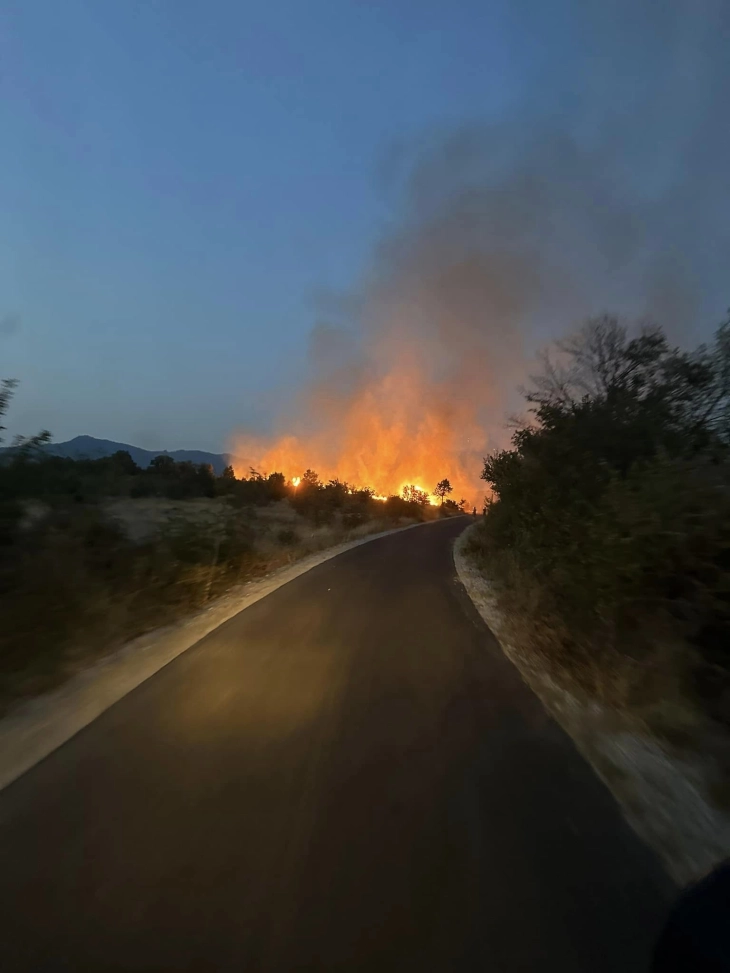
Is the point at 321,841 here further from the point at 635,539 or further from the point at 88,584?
the point at 88,584

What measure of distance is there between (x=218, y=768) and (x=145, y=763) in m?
0.61

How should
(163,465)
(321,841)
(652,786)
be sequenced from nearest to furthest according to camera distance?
(321,841)
(652,786)
(163,465)

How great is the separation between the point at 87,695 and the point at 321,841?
4.46 metres

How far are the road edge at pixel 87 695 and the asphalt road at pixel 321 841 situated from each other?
259mm

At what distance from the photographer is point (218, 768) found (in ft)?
18.9

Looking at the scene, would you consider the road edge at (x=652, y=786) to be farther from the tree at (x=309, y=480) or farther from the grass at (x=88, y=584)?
the tree at (x=309, y=480)

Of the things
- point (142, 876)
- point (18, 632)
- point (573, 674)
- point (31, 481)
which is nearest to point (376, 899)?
point (142, 876)

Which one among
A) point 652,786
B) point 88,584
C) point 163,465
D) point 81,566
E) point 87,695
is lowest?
point 652,786

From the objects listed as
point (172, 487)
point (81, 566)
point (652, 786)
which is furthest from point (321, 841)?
point (172, 487)

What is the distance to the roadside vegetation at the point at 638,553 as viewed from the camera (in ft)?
21.7

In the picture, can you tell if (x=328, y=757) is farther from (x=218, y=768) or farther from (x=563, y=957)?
(x=563, y=957)

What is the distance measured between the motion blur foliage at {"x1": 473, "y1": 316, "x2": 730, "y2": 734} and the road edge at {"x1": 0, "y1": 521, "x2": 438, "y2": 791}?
5274 mm

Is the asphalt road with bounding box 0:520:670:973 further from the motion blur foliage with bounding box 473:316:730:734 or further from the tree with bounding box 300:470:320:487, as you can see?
the tree with bounding box 300:470:320:487

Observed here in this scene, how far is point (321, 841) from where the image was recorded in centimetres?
461
